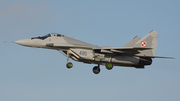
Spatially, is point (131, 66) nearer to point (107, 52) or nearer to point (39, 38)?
point (107, 52)

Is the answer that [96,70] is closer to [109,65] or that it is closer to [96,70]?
[96,70]

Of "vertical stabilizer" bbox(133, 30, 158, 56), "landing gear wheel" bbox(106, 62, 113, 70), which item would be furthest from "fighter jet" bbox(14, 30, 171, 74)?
"vertical stabilizer" bbox(133, 30, 158, 56)

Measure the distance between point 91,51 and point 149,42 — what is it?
287 inches

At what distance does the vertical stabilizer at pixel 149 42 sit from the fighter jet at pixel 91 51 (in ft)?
1.59

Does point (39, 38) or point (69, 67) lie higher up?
point (39, 38)

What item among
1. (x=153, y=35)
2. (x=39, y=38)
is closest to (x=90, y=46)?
(x=39, y=38)

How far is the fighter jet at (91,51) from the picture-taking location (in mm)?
33750

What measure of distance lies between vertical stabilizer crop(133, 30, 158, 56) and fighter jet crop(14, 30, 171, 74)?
48 cm

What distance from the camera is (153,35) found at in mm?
37656

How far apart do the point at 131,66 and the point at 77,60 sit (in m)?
6.33

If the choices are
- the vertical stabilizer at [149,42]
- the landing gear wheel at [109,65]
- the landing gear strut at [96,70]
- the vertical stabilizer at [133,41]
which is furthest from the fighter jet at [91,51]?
the vertical stabilizer at [133,41]

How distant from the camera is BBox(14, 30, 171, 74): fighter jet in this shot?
33750 millimetres

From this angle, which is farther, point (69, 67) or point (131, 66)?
point (131, 66)

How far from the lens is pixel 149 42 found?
37219mm
